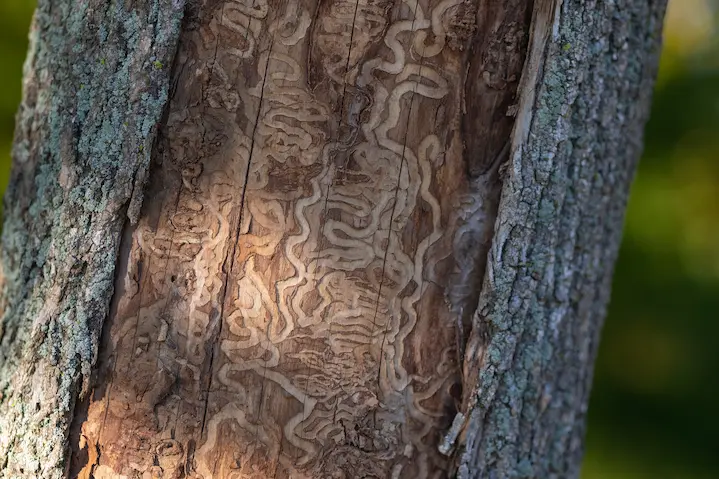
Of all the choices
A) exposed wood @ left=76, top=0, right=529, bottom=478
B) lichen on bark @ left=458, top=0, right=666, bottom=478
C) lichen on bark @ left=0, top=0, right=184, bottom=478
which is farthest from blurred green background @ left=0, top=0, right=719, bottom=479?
lichen on bark @ left=0, top=0, right=184, bottom=478

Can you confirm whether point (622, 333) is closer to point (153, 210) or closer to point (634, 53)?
point (634, 53)

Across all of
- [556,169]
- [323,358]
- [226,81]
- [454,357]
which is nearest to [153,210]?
[226,81]

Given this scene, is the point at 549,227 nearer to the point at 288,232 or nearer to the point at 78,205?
the point at 288,232

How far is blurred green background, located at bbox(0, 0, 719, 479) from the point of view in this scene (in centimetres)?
322

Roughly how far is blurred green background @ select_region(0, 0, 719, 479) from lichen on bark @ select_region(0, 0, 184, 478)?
2.93m

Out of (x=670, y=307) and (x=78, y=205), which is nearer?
(x=78, y=205)

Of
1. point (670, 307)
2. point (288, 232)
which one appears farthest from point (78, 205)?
point (670, 307)

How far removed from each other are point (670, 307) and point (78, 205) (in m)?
3.15

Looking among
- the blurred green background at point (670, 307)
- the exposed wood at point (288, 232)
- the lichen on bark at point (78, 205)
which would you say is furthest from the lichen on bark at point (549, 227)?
the blurred green background at point (670, 307)

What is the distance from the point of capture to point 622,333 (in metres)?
3.39

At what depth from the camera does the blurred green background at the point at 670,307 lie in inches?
127

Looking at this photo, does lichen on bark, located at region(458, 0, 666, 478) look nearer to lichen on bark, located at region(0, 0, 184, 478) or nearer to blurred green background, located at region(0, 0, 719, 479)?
lichen on bark, located at region(0, 0, 184, 478)

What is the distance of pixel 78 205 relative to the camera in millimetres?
1018

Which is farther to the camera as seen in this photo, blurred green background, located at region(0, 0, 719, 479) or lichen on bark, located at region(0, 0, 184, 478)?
blurred green background, located at region(0, 0, 719, 479)
